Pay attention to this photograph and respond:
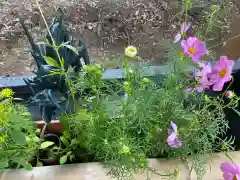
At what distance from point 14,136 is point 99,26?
0.76 m

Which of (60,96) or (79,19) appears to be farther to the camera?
(79,19)

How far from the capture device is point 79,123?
2.66 ft

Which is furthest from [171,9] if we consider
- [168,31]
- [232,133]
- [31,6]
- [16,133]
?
[16,133]

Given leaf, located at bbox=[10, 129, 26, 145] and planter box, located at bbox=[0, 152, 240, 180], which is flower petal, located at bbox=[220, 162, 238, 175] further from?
leaf, located at bbox=[10, 129, 26, 145]

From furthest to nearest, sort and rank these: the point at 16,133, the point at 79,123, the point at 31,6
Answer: the point at 31,6
the point at 79,123
the point at 16,133

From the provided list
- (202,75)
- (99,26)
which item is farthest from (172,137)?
(99,26)

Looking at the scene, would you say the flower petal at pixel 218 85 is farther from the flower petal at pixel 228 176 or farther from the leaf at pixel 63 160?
the leaf at pixel 63 160

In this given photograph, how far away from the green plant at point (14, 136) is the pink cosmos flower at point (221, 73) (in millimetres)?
373

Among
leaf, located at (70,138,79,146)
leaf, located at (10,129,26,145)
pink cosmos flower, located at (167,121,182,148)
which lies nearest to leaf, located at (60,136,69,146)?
leaf, located at (70,138,79,146)

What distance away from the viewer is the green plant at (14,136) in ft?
2.30

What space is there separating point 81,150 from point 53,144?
2.9 inches

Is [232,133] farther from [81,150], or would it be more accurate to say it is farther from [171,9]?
[171,9]

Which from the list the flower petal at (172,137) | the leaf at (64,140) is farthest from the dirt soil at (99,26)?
the flower petal at (172,137)

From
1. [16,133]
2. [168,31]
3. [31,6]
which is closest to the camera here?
[16,133]
